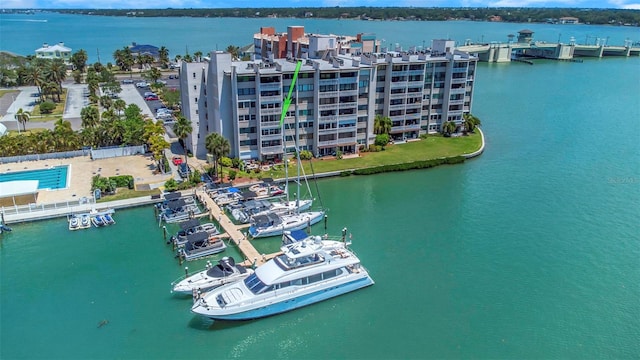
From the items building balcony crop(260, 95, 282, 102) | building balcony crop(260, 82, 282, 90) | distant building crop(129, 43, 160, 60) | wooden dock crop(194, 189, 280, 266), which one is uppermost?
building balcony crop(260, 82, 282, 90)

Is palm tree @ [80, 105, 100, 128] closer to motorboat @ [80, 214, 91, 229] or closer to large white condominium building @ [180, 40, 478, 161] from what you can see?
large white condominium building @ [180, 40, 478, 161]

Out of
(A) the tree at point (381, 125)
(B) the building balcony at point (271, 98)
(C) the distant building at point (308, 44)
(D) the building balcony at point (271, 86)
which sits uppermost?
(C) the distant building at point (308, 44)

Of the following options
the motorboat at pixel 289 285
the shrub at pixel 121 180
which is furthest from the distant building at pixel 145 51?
the motorboat at pixel 289 285

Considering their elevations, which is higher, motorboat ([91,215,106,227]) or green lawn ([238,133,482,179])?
green lawn ([238,133,482,179])

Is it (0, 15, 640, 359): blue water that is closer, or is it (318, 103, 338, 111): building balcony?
(0, 15, 640, 359): blue water

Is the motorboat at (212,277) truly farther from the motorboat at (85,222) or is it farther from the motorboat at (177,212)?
the motorboat at (85,222)

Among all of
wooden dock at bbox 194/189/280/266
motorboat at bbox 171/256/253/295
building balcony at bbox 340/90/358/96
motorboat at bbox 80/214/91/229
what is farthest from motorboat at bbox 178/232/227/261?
building balcony at bbox 340/90/358/96
